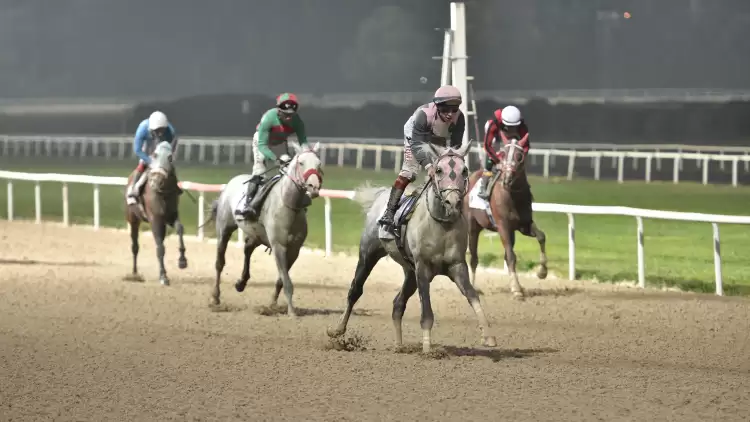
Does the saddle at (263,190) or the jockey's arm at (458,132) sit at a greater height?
the jockey's arm at (458,132)

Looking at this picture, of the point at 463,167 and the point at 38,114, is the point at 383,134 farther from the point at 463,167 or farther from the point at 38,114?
the point at 463,167

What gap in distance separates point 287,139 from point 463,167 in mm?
3081

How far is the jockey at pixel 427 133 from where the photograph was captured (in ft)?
26.8

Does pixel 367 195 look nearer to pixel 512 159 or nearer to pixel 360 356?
pixel 360 356

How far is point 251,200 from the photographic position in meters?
11.0

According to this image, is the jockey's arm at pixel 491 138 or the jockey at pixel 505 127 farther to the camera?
the jockey's arm at pixel 491 138

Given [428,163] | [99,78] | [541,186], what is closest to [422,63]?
[99,78]

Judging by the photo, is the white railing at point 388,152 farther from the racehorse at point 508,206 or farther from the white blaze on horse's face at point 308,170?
the white blaze on horse's face at point 308,170

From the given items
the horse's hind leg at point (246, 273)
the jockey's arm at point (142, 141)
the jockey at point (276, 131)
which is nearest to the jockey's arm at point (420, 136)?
the jockey at point (276, 131)

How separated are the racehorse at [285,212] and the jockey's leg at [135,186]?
240cm

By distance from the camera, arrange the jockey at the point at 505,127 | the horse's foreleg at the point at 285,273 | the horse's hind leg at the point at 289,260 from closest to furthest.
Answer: the horse's foreleg at the point at 285,273, the horse's hind leg at the point at 289,260, the jockey at the point at 505,127

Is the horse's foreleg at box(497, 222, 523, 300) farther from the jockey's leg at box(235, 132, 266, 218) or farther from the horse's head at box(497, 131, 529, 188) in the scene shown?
the jockey's leg at box(235, 132, 266, 218)

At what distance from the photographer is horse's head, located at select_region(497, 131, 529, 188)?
11719 millimetres

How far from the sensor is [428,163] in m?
8.12
